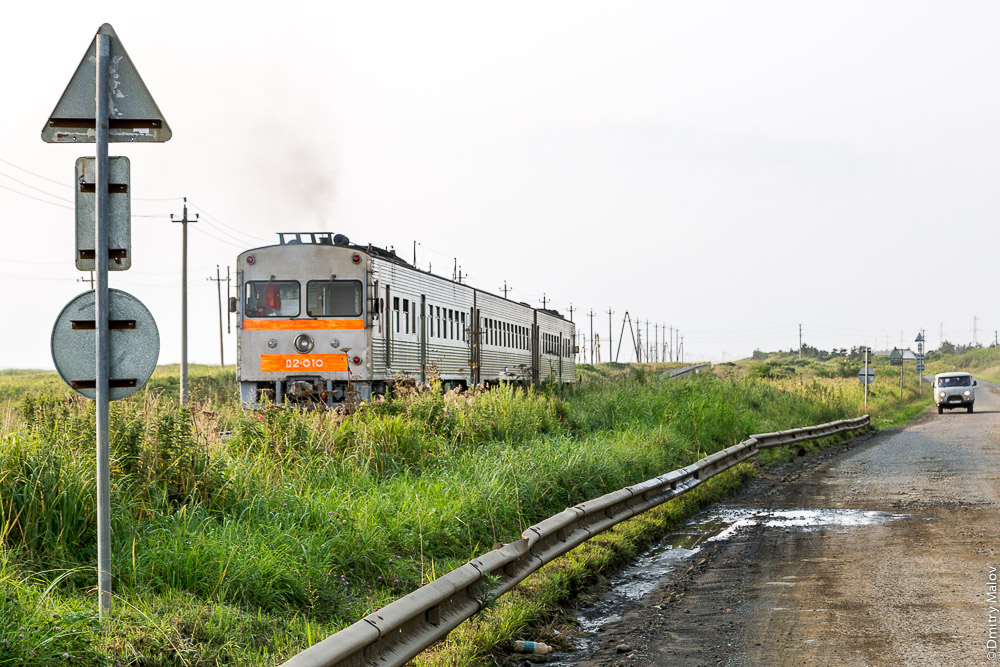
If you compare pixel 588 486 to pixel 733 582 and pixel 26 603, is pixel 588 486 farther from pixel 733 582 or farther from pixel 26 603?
pixel 26 603

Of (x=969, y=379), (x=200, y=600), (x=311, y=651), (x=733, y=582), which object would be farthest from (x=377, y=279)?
(x=969, y=379)

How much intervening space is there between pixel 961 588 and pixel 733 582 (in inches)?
64.5

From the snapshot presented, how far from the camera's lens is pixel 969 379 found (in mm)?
42781

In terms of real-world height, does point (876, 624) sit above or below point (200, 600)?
below

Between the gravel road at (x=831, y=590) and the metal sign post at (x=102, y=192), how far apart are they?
2960 mm

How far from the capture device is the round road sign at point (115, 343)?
500 cm

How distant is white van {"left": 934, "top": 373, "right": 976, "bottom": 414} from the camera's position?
4153 cm

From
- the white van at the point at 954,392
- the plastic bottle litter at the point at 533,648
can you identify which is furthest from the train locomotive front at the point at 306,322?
the white van at the point at 954,392

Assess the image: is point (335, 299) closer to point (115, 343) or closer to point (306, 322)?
point (306, 322)

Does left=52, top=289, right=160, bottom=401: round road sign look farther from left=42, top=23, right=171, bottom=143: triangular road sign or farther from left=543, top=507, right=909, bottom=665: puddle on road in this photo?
left=543, top=507, right=909, bottom=665: puddle on road

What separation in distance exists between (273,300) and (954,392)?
33.5 m

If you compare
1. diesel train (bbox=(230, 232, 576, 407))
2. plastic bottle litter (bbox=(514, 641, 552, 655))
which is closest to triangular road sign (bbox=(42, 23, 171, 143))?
plastic bottle litter (bbox=(514, 641, 552, 655))

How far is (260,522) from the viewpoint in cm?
702

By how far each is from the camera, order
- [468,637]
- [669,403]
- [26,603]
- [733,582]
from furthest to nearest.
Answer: [669,403] → [733,582] → [468,637] → [26,603]
